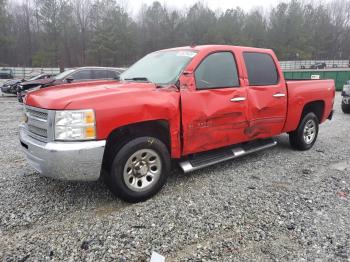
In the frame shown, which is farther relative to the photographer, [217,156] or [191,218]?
[217,156]

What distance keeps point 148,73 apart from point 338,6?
305 ft

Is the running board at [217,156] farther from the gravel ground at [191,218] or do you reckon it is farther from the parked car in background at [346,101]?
the parked car in background at [346,101]

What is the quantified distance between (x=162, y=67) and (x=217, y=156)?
1504mm

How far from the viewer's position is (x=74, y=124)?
9.81ft

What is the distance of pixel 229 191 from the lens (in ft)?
12.7

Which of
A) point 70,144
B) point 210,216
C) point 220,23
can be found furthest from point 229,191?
point 220,23

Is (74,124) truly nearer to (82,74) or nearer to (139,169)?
(139,169)

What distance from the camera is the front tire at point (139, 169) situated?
3.29 m

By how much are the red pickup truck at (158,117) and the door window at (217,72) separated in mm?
14

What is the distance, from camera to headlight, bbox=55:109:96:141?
9.81ft

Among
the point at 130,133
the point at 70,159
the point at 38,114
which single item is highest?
the point at 38,114

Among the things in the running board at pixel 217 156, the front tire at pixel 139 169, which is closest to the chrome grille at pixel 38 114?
the front tire at pixel 139 169

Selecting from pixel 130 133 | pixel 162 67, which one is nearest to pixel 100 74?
pixel 162 67

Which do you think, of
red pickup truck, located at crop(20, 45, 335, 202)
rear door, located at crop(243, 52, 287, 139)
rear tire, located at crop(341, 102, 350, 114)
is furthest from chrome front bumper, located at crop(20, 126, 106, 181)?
rear tire, located at crop(341, 102, 350, 114)
